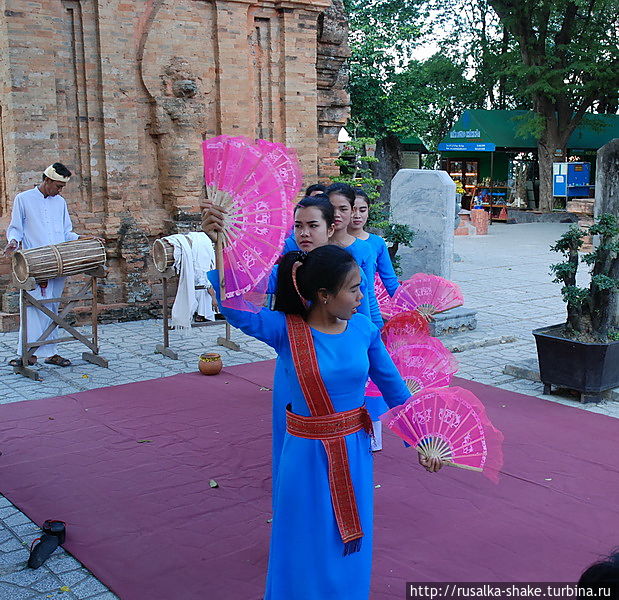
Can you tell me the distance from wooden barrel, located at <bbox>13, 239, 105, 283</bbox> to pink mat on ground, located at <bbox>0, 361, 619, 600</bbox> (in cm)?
137

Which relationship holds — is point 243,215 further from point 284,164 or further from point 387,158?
point 387,158

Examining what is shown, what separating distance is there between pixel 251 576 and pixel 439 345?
4.98 ft

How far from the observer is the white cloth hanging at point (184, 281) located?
832cm

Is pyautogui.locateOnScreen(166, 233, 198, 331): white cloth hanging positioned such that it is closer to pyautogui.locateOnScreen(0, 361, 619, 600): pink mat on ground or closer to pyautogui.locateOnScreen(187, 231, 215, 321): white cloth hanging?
pyautogui.locateOnScreen(187, 231, 215, 321): white cloth hanging

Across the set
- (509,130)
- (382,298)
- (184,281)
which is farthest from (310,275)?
(509,130)

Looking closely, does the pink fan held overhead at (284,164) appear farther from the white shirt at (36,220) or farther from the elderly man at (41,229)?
the white shirt at (36,220)

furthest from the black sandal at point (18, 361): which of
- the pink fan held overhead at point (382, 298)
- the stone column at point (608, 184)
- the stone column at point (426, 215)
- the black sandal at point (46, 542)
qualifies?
the stone column at point (608, 184)

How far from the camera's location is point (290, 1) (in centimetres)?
1170

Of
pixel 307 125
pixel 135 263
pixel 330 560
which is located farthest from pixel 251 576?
pixel 307 125

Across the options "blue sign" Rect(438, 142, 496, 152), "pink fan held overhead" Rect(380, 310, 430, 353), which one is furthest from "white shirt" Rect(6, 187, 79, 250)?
"blue sign" Rect(438, 142, 496, 152)

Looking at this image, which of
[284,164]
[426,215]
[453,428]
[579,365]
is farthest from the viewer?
[426,215]

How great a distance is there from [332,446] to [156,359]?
5.62m

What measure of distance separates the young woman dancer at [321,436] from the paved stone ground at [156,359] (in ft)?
4.16

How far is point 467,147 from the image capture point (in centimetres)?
2811
